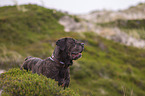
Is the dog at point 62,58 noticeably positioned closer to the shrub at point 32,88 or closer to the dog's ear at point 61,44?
the dog's ear at point 61,44

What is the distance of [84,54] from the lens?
16.0 metres

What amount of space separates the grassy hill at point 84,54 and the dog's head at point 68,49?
3.00 metres

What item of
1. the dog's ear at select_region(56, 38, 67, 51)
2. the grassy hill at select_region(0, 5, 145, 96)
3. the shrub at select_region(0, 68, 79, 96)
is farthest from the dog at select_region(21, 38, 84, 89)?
the grassy hill at select_region(0, 5, 145, 96)

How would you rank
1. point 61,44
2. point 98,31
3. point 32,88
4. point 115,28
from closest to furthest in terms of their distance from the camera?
point 32,88
point 61,44
point 98,31
point 115,28

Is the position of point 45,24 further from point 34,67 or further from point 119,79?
point 34,67

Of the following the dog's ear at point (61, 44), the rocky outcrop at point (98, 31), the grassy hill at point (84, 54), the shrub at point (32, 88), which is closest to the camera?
the shrub at point (32, 88)

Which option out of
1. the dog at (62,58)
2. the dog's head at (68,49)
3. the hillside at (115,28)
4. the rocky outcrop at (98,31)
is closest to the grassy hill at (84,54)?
the rocky outcrop at (98,31)

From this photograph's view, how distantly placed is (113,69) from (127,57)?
5.31m

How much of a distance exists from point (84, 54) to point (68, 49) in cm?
1080

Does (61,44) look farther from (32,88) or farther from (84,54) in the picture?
(84,54)

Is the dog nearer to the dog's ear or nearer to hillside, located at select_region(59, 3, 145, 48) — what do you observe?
the dog's ear

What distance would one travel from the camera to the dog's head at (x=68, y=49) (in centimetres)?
529

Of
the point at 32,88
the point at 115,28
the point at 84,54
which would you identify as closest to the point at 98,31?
the point at 115,28

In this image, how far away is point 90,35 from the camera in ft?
81.3
